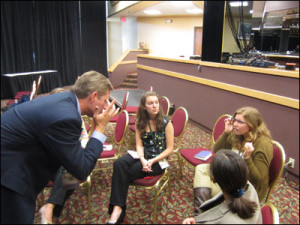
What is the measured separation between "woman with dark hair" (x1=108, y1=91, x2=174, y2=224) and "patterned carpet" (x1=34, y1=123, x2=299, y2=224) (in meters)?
0.30

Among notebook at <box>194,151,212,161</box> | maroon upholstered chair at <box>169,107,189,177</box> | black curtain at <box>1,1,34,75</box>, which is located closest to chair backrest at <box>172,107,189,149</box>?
maroon upholstered chair at <box>169,107,189,177</box>

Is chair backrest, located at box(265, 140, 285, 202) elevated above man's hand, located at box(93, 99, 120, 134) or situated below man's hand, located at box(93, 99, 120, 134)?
below

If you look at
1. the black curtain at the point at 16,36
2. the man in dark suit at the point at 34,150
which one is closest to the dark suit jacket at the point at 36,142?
the man in dark suit at the point at 34,150

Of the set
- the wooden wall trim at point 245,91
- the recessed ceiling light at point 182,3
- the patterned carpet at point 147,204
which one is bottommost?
the patterned carpet at point 147,204

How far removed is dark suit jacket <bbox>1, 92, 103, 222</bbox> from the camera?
3.57 ft

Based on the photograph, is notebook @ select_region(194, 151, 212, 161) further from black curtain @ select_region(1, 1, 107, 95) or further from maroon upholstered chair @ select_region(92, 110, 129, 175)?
black curtain @ select_region(1, 1, 107, 95)

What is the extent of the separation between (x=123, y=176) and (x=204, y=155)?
0.85 metres

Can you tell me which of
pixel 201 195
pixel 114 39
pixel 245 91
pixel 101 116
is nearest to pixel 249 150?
pixel 201 195

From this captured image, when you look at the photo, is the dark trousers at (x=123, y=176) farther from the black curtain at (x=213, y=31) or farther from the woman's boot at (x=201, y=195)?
the black curtain at (x=213, y=31)

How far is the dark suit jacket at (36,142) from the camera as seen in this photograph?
1.09 metres

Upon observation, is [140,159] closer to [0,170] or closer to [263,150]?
[263,150]

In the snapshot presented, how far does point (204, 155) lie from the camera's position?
7.64 ft

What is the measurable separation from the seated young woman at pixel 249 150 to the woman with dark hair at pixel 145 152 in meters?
0.39

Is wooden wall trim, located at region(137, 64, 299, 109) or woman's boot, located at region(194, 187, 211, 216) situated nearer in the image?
woman's boot, located at region(194, 187, 211, 216)
